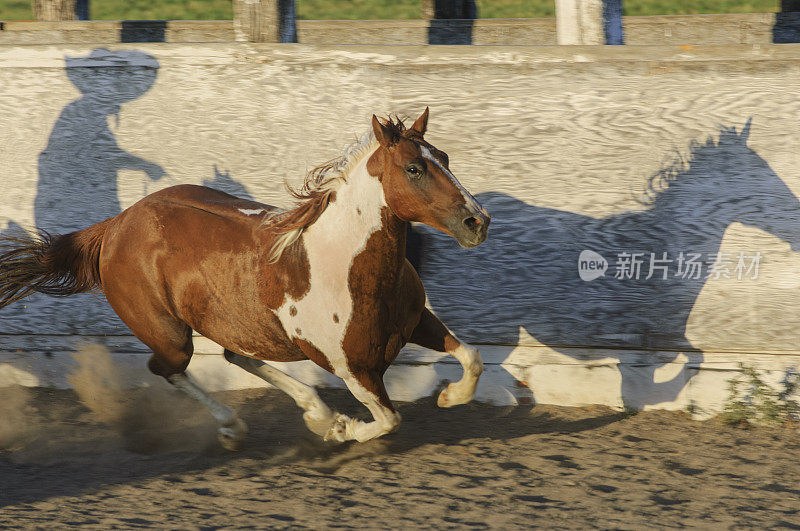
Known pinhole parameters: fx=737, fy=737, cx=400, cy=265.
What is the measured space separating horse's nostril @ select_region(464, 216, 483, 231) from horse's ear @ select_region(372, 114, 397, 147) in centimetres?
49

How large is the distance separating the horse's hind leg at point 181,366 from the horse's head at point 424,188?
61.8 inches

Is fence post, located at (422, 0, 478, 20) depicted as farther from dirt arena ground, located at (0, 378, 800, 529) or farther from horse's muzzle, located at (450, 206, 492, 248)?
horse's muzzle, located at (450, 206, 492, 248)

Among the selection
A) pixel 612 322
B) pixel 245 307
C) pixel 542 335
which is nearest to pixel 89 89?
pixel 245 307

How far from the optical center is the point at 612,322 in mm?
4582

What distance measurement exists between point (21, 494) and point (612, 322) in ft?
11.2

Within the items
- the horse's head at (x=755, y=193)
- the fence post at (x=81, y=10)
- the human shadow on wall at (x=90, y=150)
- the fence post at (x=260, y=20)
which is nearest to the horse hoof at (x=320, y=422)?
the human shadow on wall at (x=90, y=150)

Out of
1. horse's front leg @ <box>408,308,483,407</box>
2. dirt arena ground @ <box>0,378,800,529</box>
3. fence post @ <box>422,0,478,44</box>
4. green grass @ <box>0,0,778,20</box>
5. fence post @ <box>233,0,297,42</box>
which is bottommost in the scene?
dirt arena ground @ <box>0,378,800,529</box>

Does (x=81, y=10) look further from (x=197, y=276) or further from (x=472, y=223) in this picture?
(x=472, y=223)

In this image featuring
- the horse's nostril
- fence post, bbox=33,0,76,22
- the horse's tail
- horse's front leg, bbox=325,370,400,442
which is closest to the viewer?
the horse's nostril

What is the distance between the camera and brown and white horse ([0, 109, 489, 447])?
129 inches

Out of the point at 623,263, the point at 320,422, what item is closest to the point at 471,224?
the point at 320,422

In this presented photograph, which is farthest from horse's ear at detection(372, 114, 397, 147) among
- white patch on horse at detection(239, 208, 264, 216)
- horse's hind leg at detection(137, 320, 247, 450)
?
horse's hind leg at detection(137, 320, 247, 450)

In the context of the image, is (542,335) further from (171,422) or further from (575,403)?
(171,422)

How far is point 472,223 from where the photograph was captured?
10.2ft
